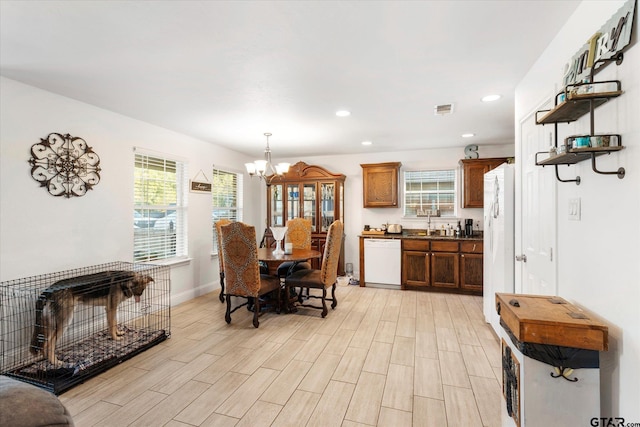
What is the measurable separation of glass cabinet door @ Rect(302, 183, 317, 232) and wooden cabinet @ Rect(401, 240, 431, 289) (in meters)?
1.88

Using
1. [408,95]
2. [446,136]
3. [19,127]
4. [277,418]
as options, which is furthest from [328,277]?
[19,127]

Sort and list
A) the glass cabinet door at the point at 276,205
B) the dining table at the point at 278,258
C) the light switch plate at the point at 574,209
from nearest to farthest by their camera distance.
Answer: the light switch plate at the point at 574,209 < the dining table at the point at 278,258 < the glass cabinet door at the point at 276,205

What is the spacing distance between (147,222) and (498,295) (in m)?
4.04

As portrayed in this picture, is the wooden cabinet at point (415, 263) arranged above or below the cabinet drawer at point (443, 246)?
below

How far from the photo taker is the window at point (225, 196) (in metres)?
5.27

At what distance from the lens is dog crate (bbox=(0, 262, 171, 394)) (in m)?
2.47

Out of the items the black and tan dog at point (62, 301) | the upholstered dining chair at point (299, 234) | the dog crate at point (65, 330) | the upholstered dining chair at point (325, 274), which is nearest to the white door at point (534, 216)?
the upholstered dining chair at point (325, 274)

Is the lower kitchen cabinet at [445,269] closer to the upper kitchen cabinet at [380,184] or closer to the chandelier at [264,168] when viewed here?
the upper kitchen cabinet at [380,184]

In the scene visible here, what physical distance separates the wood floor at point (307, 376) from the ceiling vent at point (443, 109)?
8.03 feet

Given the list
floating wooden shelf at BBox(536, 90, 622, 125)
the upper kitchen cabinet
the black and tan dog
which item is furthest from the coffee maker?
the black and tan dog

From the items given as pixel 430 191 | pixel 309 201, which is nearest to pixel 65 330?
pixel 309 201

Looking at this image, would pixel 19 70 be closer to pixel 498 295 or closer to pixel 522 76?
pixel 498 295

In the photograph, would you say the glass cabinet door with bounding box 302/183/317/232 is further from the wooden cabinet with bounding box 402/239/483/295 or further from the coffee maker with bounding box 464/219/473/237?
the coffee maker with bounding box 464/219/473/237

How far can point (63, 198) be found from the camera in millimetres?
3029
